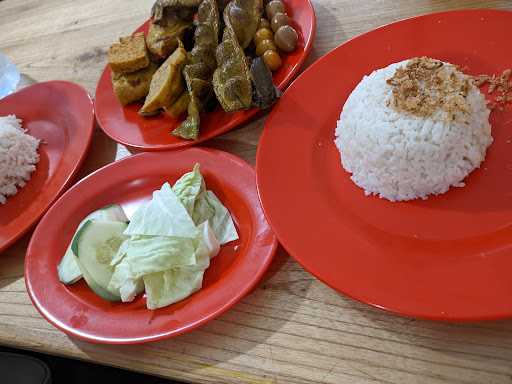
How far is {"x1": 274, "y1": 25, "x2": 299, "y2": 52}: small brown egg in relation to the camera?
1.71m

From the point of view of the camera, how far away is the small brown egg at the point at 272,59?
5.57 ft

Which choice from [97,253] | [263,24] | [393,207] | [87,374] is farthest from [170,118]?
[87,374]

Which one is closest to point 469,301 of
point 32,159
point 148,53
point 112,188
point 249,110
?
point 249,110

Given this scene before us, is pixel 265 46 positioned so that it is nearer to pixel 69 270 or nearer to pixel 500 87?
pixel 500 87

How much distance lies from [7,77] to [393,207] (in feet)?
6.83

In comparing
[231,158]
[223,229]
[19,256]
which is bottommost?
[19,256]

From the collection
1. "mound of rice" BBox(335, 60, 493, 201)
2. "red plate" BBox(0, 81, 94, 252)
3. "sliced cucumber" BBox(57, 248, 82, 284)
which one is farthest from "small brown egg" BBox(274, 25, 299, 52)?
"sliced cucumber" BBox(57, 248, 82, 284)

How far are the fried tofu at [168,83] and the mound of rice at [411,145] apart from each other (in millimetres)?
667

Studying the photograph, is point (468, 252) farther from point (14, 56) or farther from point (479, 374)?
point (14, 56)

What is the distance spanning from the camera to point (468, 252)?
1120mm

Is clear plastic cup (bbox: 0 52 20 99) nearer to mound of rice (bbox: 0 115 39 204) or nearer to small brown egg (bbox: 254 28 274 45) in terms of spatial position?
mound of rice (bbox: 0 115 39 204)

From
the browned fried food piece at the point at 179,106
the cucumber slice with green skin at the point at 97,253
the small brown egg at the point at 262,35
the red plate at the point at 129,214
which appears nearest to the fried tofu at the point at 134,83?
the browned fried food piece at the point at 179,106

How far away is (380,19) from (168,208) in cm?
115

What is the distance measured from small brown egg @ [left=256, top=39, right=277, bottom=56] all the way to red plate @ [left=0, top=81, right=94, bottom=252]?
0.76 m
